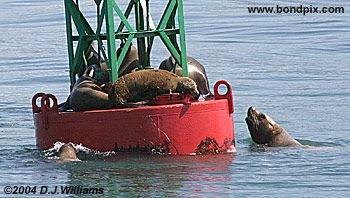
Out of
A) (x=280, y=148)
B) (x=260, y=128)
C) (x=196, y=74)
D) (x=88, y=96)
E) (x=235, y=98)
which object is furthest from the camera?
(x=235, y=98)

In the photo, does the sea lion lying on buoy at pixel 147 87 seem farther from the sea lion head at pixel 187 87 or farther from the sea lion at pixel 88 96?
the sea lion at pixel 88 96

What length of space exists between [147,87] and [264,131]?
3.36m

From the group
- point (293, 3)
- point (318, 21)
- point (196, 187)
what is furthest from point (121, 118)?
point (293, 3)

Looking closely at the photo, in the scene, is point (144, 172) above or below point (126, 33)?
below

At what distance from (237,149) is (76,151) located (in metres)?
2.49

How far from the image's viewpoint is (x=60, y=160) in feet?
42.3

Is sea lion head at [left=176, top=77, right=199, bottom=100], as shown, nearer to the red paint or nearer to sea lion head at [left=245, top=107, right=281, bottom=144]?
the red paint

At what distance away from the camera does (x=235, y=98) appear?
19.6 m

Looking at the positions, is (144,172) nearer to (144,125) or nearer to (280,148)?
(144,125)

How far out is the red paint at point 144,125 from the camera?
1262cm

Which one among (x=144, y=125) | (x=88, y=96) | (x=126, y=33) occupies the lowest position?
(x=144, y=125)

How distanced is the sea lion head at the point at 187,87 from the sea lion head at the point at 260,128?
2.98 m

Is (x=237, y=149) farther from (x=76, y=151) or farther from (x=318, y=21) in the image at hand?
(x=318, y=21)

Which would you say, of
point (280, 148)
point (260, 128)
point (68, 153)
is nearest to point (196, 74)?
point (280, 148)
